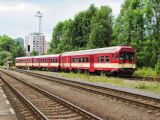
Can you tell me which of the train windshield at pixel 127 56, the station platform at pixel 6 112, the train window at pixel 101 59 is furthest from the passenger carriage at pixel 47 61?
the station platform at pixel 6 112

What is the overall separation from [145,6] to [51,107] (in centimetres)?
4816

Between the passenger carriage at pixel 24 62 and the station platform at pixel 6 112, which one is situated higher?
the passenger carriage at pixel 24 62

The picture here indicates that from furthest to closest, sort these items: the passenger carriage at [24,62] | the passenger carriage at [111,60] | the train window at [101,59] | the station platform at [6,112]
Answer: the passenger carriage at [24,62]
the train window at [101,59]
the passenger carriage at [111,60]
the station platform at [6,112]

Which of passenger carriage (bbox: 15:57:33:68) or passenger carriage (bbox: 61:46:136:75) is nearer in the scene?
passenger carriage (bbox: 61:46:136:75)

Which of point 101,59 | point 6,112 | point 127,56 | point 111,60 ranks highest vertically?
point 127,56

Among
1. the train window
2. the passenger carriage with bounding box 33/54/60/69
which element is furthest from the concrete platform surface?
the passenger carriage with bounding box 33/54/60/69

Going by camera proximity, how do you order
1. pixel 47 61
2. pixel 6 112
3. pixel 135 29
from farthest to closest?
1. pixel 47 61
2. pixel 135 29
3. pixel 6 112

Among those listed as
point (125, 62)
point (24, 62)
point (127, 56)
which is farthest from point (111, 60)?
point (24, 62)

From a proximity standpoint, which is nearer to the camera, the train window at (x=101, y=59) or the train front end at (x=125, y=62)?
the train front end at (x=125, y=62)

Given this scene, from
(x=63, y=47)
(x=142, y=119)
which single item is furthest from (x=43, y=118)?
(x=63, y=47)

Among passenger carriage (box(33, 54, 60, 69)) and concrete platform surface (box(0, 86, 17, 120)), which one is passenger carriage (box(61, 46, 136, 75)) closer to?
passenger carriage (box(33, 54, 60, 69))

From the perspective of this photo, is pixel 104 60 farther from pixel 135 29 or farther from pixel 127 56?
pixel 135 29

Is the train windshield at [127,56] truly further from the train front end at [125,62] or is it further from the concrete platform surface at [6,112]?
the concrete platform surface at [6,112]

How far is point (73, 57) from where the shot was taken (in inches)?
2060
